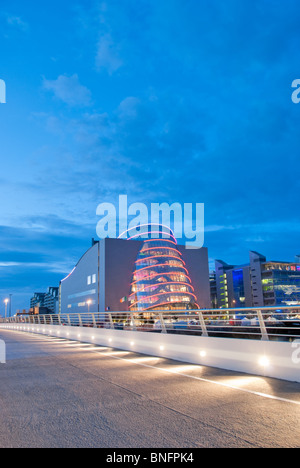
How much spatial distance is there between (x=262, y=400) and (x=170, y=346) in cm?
699

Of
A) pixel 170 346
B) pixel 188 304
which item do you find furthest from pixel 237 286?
pixel 170 346

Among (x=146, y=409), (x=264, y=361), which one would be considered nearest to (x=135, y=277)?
(x=264, y=361)

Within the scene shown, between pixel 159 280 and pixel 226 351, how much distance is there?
77692mm

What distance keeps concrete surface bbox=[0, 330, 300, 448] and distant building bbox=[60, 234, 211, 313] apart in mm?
75987

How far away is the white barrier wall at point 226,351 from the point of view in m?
8.76

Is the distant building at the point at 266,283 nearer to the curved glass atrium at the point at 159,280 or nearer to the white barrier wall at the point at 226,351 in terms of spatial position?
the curved glass atrium at the point at 159,280

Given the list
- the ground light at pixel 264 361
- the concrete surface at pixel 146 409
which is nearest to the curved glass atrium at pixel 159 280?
the ground light at pixel 264 361

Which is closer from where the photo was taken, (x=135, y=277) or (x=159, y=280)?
(x=159, y=280)

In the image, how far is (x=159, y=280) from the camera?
88.0 metres

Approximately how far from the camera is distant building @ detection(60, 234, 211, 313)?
288ft

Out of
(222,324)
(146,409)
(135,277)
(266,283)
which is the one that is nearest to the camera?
(146,409)

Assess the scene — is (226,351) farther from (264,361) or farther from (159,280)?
Answer: (159,280)

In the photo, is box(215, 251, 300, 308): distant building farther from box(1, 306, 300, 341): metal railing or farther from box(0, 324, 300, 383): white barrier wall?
box(0, 324, 300, 383): white barrier wall

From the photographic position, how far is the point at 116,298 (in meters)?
92.0
